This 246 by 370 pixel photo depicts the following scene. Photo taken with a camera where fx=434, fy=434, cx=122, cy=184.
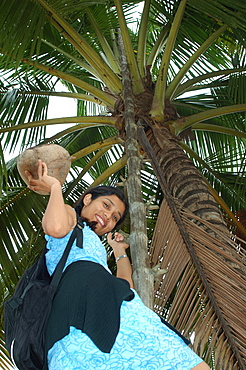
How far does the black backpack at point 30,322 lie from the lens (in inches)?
53.6

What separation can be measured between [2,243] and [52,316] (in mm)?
2476

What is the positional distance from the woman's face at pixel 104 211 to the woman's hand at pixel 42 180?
29cm

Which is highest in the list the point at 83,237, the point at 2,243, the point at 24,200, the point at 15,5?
the point at 15,5

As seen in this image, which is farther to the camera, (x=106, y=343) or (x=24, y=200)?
(x=24, y=200)

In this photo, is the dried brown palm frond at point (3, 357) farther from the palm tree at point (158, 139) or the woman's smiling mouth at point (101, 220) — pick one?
the woman's smiling mouth at point (101, 220)

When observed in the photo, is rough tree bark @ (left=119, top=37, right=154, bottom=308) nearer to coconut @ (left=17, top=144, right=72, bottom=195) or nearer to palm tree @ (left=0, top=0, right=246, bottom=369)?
palm tree @ (left=0, top=0, right=246, bottom=369)

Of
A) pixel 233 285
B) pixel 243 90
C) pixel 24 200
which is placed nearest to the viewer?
pixel 233 285

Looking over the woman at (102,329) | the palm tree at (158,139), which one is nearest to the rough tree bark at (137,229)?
the palm tree at (158,139)

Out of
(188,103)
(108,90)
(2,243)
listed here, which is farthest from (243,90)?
(2,243)

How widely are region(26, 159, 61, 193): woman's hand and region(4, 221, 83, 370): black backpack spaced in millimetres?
343

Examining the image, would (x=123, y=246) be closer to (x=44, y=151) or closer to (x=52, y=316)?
(x=44, y=151)

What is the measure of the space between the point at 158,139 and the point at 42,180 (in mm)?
1670

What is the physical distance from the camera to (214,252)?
6.64 ft

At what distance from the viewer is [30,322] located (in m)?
1.39
